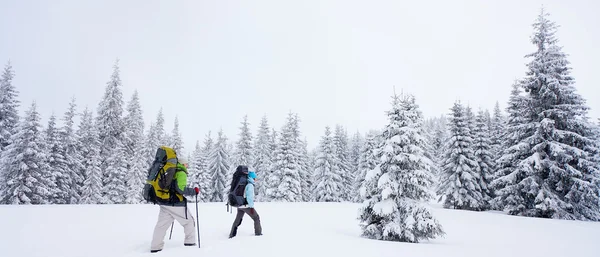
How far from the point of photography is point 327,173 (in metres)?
43.0

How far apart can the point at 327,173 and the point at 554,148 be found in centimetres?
2718

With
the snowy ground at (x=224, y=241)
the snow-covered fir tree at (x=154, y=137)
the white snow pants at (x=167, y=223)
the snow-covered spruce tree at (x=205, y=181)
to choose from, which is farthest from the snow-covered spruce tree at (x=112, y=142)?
the white snow pants at (x=167, y=223)

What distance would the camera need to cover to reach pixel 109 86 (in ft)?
116

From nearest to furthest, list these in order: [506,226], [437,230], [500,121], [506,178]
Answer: [437,230] → [506,226] → [506,178] → [500,121]

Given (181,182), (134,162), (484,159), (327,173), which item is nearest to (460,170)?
(484,159)

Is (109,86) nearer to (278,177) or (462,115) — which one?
(278,177)

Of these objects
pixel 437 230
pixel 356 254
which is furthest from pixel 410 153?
pixel 356 254

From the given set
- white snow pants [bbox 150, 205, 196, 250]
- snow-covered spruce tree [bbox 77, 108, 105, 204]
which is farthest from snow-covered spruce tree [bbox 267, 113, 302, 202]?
white snow pants [bbox 150, 205, 196, 250]

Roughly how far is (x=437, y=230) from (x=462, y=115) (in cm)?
2121

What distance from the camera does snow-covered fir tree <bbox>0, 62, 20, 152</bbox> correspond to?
28969 mm

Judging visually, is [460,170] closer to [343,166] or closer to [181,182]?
[343,166]

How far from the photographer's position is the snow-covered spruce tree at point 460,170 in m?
26.9

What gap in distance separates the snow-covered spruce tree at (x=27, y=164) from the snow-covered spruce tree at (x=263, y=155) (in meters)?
23.9

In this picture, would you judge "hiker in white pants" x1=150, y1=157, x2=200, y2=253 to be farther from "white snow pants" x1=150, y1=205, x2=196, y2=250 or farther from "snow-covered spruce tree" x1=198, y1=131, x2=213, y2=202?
"snow-covered spruce tree" x1=198, y1=131, x2=213, y2=202
